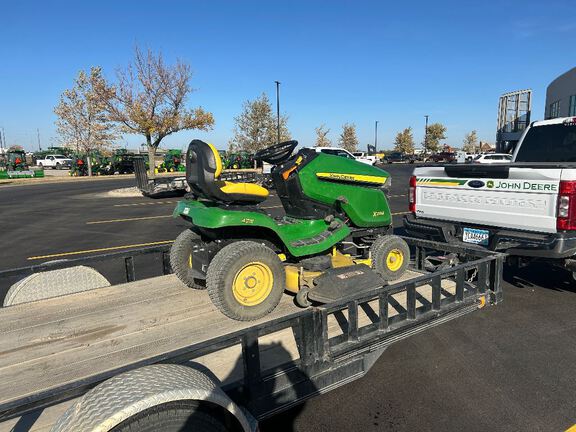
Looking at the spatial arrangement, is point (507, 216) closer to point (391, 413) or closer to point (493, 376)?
point (493, 376)

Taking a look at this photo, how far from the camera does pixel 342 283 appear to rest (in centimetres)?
310

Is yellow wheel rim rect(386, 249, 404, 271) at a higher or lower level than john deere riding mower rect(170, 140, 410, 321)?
lower

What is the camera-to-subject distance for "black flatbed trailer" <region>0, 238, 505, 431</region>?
6.31 ft

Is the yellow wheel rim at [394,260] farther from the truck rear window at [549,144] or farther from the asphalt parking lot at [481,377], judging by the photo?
the truck rear window at [549,144]

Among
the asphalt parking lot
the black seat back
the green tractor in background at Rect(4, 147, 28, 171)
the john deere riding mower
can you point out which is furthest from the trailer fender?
the green tractor in background at Rect(4, 147, 28, 171)

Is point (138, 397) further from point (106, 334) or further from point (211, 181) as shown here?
point (211, 181)

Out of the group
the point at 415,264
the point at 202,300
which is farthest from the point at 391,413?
the point at 415,264

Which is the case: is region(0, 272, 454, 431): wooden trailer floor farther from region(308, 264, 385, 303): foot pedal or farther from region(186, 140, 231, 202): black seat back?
region(186, 140, 231, 202): black seat back

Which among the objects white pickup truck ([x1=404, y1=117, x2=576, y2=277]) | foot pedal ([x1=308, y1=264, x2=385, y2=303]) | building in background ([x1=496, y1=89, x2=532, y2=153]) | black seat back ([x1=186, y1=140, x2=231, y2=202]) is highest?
building in background ([x1=496, y1=89, x2=532, y2=153])

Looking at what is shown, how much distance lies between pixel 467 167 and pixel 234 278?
3270mm

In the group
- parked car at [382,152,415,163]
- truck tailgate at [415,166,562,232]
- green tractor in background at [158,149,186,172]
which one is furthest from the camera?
parked car at [382,152,415,163]

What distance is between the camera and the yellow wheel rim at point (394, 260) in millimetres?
4158

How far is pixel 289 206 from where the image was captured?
4.10m

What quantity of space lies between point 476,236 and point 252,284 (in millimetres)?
3037
